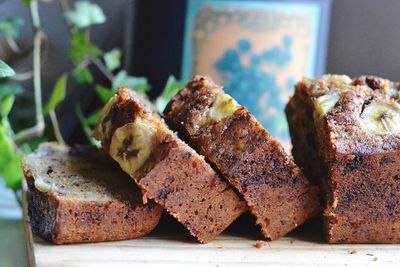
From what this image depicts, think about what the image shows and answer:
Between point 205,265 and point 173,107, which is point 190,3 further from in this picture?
point 205,265

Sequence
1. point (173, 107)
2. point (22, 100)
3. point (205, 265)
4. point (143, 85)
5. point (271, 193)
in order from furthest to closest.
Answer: point (22, 100), point (143, 85), point (173, 107), point (271, 193), point (205, 265)

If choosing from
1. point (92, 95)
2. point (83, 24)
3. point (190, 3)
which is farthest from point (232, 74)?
point (92, 95)

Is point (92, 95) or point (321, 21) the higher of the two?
point (321, 21)

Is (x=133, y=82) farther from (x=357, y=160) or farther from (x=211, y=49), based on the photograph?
(x=357, y=160)

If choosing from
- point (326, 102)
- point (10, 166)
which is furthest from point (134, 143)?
point (10, 166)

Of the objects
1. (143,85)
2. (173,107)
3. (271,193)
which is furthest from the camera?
(143,85)

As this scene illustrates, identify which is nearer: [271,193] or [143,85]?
[271,193]

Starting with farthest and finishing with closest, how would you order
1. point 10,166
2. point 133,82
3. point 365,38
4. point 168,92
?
1. point 365,38
2. point 133,82
3. point 168,92
4. point 10,166
